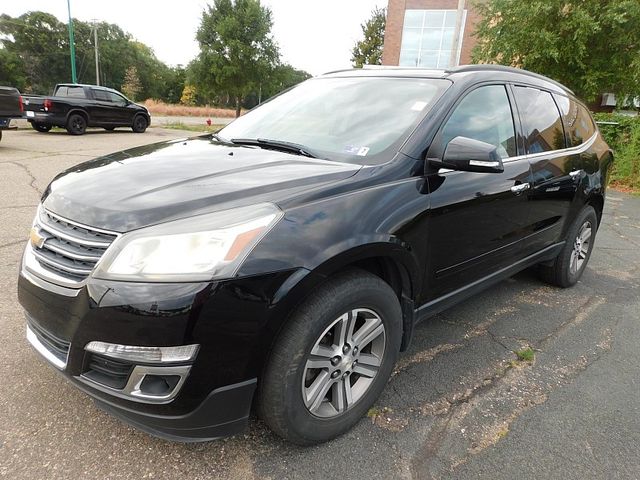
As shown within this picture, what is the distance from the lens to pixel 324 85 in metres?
3.22

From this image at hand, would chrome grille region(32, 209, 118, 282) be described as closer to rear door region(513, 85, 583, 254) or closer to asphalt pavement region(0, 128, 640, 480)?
asphalt pavement region(0, 128, 640, 480)

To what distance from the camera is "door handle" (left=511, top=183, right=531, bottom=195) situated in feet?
9.62

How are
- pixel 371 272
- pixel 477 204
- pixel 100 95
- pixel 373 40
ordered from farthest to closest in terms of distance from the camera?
pixel 373 40 → pixel 100 95 → pixel 477 204 → pixel 371 272

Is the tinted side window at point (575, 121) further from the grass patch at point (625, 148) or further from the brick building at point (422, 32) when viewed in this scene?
the brick building at point (422, 32)

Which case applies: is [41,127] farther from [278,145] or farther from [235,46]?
[278,145]

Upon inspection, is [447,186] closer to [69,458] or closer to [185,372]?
[185,372]

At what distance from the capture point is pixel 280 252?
1696 millimetres

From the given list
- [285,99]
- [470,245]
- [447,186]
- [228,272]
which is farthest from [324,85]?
[228,272]

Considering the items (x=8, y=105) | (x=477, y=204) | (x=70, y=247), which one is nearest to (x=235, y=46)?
(x=8, y=105)

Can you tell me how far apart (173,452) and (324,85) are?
8.15 ft

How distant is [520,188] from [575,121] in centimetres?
150

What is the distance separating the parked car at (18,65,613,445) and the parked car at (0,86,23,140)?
10.2 meters

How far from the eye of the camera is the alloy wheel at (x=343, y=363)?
196 cm

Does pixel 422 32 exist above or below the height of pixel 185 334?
above
